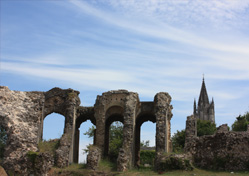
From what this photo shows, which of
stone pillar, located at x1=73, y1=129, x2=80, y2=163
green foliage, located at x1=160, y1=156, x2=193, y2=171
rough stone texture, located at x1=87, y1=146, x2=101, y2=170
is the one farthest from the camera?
stone pillar, located at x1=73, y1=129, x2=80, y2=163

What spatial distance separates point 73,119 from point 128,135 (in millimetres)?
4777

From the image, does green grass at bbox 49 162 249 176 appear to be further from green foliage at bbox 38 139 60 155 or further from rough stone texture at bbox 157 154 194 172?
green foliage at bbox 38 139 60 155

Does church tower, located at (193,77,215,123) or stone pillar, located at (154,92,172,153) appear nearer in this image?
stone pillar, located at (154,92,172,153)

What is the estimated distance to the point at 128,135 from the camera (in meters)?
26.7

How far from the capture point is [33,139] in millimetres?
22234

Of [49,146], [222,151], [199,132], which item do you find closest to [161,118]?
[222,151]

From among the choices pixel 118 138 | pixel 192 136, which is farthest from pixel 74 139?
pixel 118 138

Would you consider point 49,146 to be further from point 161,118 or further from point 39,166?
point 161,118

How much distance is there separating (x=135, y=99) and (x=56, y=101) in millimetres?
7004

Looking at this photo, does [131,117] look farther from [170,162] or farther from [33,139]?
[33,139]

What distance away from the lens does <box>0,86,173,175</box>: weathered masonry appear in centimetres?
2188

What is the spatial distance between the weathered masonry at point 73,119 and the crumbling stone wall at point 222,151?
249 cm

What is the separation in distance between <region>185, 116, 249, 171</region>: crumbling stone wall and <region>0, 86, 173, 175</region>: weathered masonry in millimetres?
2488

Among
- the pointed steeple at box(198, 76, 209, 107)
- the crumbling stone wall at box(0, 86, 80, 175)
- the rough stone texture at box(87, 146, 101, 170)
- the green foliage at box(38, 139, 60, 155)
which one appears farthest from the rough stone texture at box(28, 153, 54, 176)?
the pointed steeple at box(198, 76, 209, 107)
